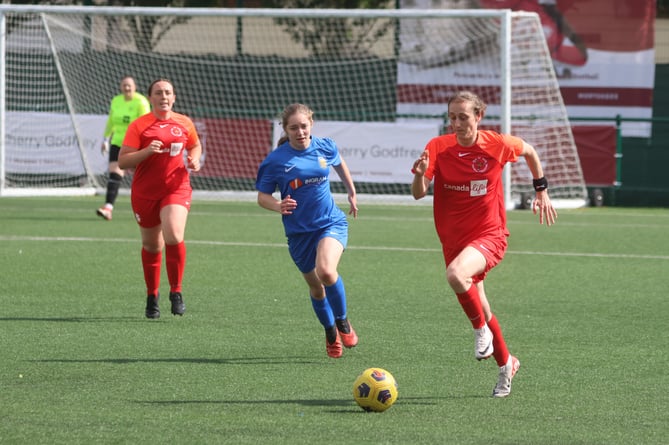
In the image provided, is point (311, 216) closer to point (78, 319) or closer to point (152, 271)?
point (152, 271)

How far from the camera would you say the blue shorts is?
8109mm

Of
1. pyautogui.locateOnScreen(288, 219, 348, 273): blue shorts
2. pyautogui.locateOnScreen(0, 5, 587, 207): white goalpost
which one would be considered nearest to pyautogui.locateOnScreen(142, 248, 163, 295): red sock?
pyautogui.locateOnScreen(288, 219, 348, 273): blue shorts

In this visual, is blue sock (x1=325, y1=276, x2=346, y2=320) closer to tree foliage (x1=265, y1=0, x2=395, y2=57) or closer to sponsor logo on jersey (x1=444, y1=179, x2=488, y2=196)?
sponsor logo on jersey (x1=444, y1=179, x2=488, y2=196)

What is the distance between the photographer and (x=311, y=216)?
807 cm

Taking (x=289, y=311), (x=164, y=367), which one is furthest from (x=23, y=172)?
(x=164, y=367)

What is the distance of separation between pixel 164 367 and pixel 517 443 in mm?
2654

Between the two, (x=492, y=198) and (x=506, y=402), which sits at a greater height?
(x=492, y=198)

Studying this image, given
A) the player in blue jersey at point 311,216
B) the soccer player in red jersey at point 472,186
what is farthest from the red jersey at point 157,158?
the soccer player in red jersey at point 472,186

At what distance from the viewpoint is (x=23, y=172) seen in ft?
74.0

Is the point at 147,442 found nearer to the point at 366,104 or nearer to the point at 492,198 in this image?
the point at 492,198

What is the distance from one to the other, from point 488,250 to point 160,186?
353cm

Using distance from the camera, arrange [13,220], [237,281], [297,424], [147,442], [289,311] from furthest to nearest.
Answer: [13,220], [237,281], [289,311], [297,424], [147,442]

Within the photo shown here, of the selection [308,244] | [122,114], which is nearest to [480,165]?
[308,244]

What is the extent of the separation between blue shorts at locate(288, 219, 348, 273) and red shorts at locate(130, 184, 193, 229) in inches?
68.7
